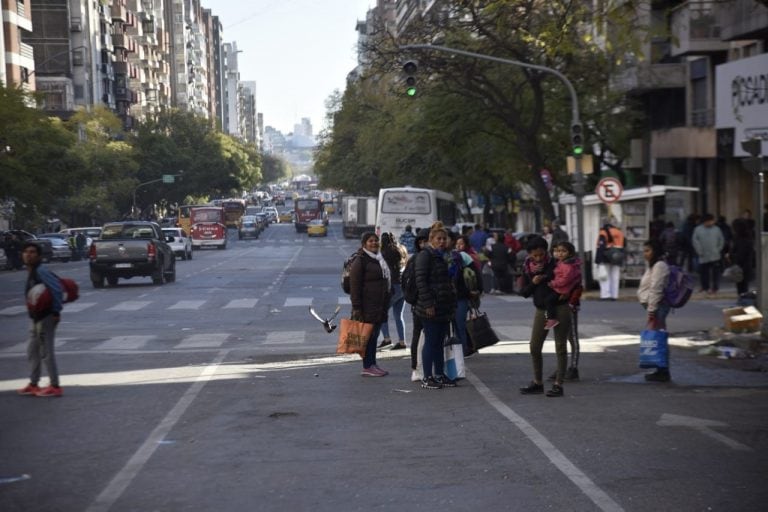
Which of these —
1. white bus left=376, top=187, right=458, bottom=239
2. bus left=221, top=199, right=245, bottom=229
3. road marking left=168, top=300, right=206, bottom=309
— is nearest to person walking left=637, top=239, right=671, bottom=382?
road marking left=168, top=300, right=206, bottom=309

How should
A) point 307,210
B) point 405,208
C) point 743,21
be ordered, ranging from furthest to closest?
point 307,210 → point 405,208 → point 743,21

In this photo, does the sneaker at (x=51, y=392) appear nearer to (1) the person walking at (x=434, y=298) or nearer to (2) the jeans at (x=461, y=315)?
(1) the person walking at (x=434, y=298)

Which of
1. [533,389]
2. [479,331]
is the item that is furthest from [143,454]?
[479,331]

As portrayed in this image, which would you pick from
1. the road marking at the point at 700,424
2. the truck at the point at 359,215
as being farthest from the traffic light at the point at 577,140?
the truck at the point at 359,215

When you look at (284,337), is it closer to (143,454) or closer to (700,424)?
(700,424)

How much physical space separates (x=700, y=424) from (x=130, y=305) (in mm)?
20744

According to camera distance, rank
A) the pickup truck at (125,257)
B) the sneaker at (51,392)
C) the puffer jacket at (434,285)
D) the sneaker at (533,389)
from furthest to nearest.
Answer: the pickup truck at (125,257), the sneaker at (51,392), the puffer jacket at (434,285), the sneaker at (533,389)

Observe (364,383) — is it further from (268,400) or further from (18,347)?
(18,347)

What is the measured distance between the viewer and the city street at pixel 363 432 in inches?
332

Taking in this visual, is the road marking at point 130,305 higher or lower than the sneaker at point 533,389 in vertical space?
lower

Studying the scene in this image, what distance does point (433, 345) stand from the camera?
1417 cm

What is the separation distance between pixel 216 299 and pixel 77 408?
62.3ft

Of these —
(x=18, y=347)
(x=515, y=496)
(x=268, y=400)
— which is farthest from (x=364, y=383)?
(x=18, y=347)

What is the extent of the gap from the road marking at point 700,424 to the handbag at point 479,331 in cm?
393
